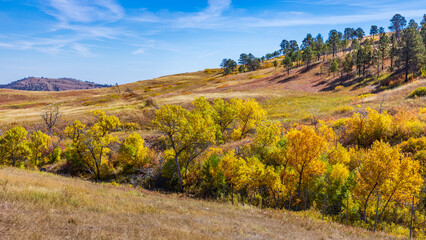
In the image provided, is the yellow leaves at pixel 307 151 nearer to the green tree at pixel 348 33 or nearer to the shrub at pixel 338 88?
the shrub at pixel 338 88

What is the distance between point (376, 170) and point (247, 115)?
87.7ft

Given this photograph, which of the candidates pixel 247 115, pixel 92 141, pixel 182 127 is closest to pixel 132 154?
pixel 92 141

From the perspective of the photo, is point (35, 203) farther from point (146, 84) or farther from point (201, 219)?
point (146, 84)

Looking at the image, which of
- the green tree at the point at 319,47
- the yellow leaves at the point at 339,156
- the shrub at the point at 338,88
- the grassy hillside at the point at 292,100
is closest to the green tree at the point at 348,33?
the green tree at the point at 319,47

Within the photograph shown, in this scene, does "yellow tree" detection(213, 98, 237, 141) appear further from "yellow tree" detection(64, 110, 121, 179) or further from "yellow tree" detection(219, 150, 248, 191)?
"yellow tree" detection(64, 110, 121, 179)

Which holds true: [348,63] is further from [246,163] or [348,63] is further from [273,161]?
[246,163]

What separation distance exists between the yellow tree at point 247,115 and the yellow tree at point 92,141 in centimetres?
2179

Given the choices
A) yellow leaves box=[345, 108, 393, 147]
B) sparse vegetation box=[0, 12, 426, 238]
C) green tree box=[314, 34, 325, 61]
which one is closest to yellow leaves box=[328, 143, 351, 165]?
sparse vegetation box=[0, 12, 426, 238]

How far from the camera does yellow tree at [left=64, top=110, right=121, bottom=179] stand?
102ft

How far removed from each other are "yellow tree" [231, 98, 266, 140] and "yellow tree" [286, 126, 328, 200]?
19175mm

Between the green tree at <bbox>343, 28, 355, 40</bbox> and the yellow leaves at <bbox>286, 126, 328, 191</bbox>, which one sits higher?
the green tree at <bbox>343, 28, 355, 40</bbox>

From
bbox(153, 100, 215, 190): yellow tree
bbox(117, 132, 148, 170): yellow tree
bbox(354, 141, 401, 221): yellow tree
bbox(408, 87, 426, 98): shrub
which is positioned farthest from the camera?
bbox(408, 87, 426, 98): shrub

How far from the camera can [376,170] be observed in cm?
1975

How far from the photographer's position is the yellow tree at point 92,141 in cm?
3103
